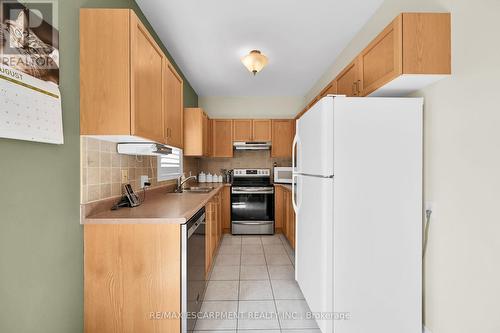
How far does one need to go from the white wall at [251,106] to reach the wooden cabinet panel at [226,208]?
5.18 feet

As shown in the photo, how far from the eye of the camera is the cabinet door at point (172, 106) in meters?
2.02

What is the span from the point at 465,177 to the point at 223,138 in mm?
3761

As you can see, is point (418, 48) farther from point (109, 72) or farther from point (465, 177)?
point (109, 72)

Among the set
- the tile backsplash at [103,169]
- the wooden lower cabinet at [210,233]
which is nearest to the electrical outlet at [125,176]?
the tile backsplash at [103,169]

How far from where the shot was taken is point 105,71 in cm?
141

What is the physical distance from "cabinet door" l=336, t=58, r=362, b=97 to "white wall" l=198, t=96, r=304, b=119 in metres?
2.41

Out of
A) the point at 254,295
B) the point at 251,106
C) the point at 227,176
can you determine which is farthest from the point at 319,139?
the point at 251,106

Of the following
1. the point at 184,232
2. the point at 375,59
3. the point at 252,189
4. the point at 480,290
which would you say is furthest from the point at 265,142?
the point at 480,290

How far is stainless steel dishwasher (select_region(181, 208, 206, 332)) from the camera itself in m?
1.44

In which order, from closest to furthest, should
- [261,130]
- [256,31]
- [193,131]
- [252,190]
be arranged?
[256,31] → [193,131] → [252,190] → [261,130]

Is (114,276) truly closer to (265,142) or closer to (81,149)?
(81,149)

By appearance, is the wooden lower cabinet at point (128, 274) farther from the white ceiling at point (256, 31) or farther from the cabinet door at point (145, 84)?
the white ceiling at point (256, 31)

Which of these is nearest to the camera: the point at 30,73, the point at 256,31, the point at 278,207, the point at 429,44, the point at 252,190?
the point at 30,73

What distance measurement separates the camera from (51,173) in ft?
4.00
